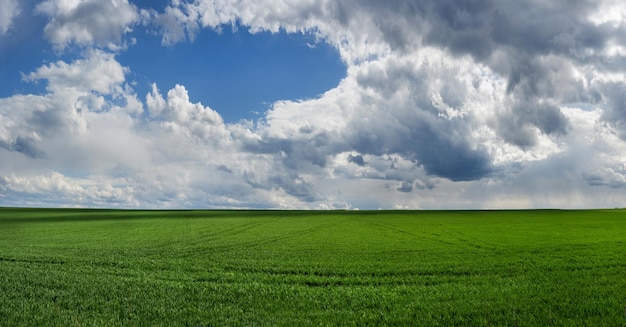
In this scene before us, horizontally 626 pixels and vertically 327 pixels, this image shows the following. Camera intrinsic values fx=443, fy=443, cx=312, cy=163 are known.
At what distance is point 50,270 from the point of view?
A: 76.4 ft

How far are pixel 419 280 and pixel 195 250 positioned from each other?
63.5ft

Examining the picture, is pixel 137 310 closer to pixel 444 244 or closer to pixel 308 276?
pixel 308 276

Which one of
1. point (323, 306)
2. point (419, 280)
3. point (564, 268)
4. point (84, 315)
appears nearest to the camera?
point (84, 315)

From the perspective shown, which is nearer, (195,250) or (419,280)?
(419,280)

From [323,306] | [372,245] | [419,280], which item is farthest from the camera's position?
[372,245]

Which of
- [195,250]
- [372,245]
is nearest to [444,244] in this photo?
[372,245]

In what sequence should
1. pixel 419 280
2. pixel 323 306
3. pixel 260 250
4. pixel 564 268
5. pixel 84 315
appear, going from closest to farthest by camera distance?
pixel 84 315, pixel 323 306, pixel 419 280, pixel 564 268, pixel 260 250

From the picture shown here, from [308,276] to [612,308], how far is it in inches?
477

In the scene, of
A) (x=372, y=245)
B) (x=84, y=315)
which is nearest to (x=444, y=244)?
(x=372, y=245)

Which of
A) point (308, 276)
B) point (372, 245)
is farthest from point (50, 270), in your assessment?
point (372, 245)

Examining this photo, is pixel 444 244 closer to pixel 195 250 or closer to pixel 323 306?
pixel 195 250

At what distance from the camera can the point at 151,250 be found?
33.8 metres

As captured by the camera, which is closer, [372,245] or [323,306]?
[323,306]

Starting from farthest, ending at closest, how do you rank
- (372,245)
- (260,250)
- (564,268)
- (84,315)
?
(372,245), (260,250), (564,268), (84,315)
